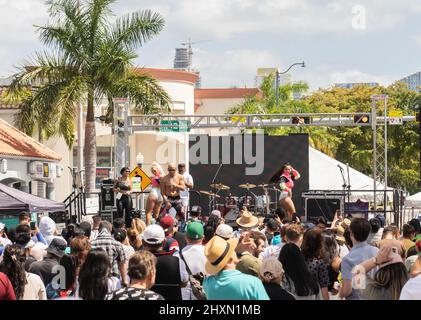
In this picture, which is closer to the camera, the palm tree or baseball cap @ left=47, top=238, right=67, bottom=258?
baseball cap @ left=47, top=238, right=67, bottom=258

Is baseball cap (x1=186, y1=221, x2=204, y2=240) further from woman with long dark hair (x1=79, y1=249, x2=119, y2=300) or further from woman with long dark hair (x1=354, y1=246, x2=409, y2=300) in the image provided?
woman with long dark hair (x1=354, y1=246, x2=409, y2=300)

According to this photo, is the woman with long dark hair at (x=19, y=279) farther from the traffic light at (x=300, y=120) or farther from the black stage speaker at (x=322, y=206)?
the traffic light at (x=300, y=120)

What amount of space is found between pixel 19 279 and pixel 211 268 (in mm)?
1844

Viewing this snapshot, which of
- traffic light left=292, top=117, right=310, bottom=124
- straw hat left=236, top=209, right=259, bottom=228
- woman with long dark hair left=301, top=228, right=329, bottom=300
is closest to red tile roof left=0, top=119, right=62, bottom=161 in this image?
traffic light left=292, top=117, right=310, bottom=124

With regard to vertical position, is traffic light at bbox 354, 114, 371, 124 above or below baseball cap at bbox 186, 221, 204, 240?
above

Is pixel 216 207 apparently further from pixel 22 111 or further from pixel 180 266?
pixel 180 266

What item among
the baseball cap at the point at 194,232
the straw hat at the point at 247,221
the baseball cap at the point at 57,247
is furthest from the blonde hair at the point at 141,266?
the straw hat at the point at 247,221

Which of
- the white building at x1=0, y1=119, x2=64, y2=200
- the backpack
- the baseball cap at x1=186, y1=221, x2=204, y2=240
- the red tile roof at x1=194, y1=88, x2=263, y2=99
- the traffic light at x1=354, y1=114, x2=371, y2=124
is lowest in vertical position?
the backpack

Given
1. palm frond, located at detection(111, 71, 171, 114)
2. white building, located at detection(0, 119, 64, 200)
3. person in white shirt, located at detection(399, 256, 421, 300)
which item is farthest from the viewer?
palm frond, located at detection(111, 71, 171, 114)

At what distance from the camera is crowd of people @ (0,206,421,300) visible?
6.19 m

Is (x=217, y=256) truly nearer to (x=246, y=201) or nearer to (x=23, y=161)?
(x=246, y=201)

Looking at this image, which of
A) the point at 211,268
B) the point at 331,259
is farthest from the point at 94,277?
the point at 331,259
